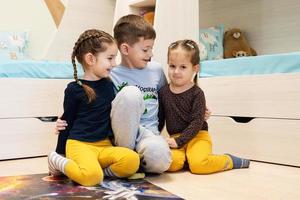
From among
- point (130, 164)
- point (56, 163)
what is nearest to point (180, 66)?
point (130, 164)

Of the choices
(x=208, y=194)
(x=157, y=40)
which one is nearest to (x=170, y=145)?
(x=208, y=194)

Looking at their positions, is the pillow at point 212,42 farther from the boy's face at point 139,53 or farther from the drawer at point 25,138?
the drawer at point 25,138

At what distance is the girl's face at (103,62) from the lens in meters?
1.16

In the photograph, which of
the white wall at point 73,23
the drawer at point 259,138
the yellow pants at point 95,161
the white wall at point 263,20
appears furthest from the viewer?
the white wall at point 73,23

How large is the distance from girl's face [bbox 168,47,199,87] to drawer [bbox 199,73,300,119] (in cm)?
26

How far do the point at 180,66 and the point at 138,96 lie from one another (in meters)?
0.26

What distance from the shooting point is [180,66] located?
1.31 m

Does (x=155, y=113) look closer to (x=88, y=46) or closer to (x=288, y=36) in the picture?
(x=88, y=46)

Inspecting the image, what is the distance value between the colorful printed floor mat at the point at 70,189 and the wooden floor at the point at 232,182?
0.07 m

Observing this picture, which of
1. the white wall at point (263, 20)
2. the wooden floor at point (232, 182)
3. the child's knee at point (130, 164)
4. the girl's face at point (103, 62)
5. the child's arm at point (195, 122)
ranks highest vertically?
the white wall at point (263, 20)

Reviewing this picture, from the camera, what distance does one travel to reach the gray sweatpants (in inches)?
44.2

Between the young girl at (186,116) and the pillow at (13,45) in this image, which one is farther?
the pillow at (13,45)

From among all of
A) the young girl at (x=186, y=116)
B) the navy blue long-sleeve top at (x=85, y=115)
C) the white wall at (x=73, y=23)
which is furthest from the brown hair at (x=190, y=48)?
the white wall at (x=73, y=23)

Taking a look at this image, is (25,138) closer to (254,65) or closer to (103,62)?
(103,62)
